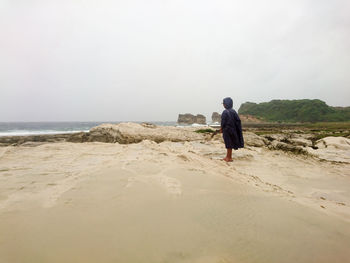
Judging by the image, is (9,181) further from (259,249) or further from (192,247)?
(259,249)

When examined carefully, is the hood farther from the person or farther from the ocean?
the ocean

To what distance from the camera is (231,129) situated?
17.7 ft

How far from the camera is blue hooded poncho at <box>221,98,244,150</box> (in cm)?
534

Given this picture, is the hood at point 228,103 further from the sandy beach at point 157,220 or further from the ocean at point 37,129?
the ocean at point 37,129

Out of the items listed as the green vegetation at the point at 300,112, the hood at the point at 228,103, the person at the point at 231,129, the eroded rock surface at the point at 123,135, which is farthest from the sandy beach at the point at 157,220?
the green vegetation at the point at 300,112

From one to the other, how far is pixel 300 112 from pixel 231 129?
8790cm

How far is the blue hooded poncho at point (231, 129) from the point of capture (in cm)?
534

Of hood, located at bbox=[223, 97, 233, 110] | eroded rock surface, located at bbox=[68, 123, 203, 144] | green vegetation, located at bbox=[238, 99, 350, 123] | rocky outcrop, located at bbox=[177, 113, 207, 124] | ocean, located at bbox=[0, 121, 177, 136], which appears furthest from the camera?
rocky outcrop, located at bbox=[177, 113, 207, 124]

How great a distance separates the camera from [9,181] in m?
2.47

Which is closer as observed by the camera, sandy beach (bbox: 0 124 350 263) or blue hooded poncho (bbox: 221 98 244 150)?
sandy beach (bbox: 0 124 350 263)

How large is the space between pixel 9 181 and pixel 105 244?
212 cm

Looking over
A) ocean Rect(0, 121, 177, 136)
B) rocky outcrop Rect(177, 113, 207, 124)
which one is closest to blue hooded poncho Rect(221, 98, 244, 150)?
ocean Rect(0, 121, 177, 136)

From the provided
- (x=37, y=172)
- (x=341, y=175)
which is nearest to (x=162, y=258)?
(x=37, y=172)

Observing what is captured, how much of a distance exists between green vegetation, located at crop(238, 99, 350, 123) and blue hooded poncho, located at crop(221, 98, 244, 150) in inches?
3011
